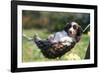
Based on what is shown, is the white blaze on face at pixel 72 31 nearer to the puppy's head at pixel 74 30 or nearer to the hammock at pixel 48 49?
the puppy's head at pixel 74 30

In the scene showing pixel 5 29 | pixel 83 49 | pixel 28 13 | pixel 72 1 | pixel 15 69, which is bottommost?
pixel 15 69

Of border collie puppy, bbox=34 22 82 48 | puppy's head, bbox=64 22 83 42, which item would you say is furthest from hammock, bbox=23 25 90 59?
puppy's head, bbox=64 22 83 42

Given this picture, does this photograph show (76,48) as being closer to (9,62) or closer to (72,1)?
(72,1)

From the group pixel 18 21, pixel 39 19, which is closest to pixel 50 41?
pixel 39 19

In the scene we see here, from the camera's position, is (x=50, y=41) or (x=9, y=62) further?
(x=50, y=41)

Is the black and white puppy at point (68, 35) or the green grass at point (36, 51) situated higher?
the black and white puppy at point (68, 35)

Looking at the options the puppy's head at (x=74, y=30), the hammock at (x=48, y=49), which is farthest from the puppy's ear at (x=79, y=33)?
the hammock at (x=48, y=49)
